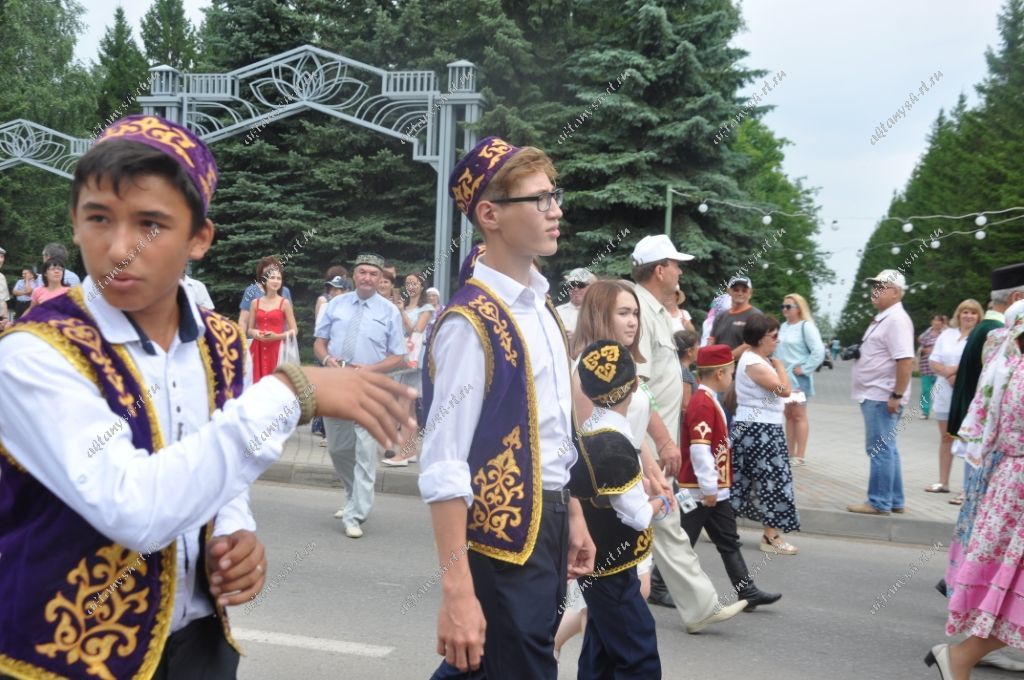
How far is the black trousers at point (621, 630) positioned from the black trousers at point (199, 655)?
5.85ft

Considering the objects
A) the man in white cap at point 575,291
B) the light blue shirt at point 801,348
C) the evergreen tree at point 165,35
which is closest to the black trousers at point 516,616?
the man in white cap at point 575,291

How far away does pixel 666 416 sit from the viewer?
561 centimetres

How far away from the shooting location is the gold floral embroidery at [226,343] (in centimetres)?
192

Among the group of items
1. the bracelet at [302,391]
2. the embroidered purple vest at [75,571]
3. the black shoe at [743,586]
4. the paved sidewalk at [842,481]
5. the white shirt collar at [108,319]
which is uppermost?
the white shirt collar at [108,319]

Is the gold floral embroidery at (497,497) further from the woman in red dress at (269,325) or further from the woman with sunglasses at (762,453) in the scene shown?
the woman in red dress at (269,325)

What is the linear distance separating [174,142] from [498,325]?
3.64ft

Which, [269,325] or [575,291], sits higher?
[575,291]

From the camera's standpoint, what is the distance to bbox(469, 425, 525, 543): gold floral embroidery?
8.48 ft

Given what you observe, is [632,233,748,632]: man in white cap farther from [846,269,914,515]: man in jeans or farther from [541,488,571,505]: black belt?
[846,269,914,515]: man in jeans

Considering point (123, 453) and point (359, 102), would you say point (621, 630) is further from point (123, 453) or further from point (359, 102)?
point (359, 102)

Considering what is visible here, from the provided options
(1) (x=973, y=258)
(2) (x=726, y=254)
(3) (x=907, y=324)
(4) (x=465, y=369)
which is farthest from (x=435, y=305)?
(1) (x=973, y=258)

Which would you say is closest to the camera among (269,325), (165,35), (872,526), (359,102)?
(872,526)

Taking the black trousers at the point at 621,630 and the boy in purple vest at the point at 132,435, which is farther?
the black trousers at the point at 621,630

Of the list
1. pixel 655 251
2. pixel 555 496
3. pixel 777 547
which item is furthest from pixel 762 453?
pixel 555 496
